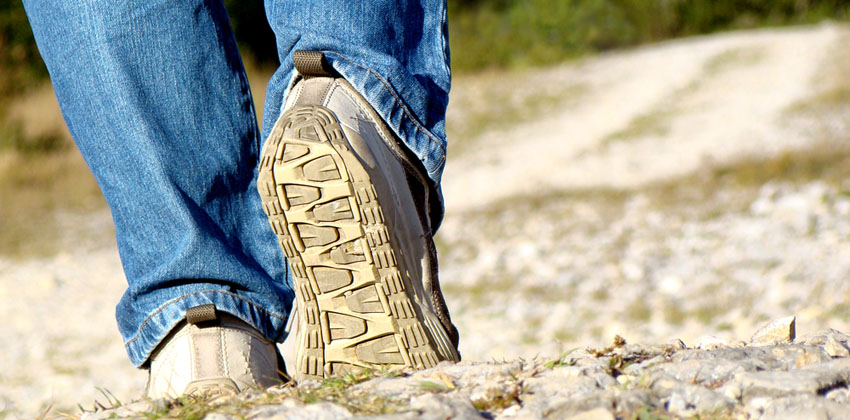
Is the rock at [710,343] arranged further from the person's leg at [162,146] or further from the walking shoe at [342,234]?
the person's leg at [162,146]

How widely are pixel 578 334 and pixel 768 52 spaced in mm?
9567

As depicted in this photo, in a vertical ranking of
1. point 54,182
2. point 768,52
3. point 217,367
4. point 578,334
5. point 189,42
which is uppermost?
point 768,52

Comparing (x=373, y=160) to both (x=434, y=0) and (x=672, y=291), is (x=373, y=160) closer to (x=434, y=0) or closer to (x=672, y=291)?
(x=434, y=0)

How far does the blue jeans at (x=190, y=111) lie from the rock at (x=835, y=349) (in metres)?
0.70

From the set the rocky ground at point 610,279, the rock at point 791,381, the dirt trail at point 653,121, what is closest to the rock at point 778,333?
the rocky ground at point 610,279

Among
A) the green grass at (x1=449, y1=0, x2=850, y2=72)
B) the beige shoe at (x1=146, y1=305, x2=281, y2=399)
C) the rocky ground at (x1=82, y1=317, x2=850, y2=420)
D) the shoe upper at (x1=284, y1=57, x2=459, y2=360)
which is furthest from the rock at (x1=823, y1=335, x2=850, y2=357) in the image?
the green grass at (x1=449, y1=0, x2=850, y2=72)

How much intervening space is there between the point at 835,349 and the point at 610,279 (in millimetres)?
2535

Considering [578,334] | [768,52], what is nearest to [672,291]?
[578,334]

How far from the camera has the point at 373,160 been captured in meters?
1.27

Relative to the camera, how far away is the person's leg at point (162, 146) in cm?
140

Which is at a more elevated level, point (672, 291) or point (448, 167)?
point (448, 167)

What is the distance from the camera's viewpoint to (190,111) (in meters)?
1.47

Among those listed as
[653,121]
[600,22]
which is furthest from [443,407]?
[600,22]

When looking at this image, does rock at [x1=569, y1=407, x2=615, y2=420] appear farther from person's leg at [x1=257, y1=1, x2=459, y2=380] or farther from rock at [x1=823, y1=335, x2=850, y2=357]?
rock at [x1=823, y1=335, x2=850, y2=357]
